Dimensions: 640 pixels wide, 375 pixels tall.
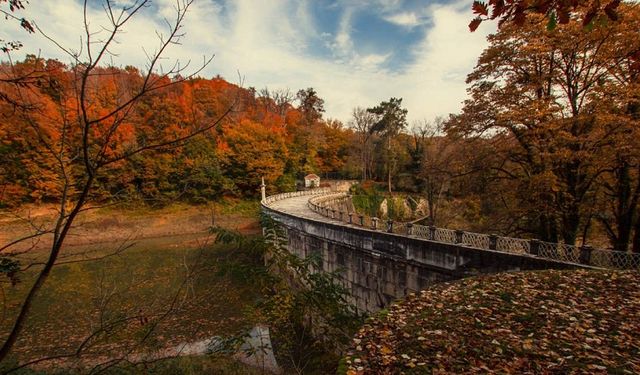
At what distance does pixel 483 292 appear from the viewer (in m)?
5.23

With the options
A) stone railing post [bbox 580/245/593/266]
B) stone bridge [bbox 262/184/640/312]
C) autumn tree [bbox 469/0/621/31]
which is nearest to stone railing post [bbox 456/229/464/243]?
stone bridge [bbox 262/184/640/312]

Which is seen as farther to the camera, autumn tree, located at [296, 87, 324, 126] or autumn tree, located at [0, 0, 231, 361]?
autumn tree, located at [296, 87, 324, 126]

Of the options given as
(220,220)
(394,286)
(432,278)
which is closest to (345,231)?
(394,286)

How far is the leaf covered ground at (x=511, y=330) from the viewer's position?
3.18 m

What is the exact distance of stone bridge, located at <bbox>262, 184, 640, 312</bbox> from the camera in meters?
7.14

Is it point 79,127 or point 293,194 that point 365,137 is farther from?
point 79,127

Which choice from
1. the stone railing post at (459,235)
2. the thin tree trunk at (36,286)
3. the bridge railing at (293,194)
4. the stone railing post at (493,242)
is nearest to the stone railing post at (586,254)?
the stone railing post at (493,242)

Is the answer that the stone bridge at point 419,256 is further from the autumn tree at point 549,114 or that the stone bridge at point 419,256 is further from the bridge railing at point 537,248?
the autumn tree at point 549,114

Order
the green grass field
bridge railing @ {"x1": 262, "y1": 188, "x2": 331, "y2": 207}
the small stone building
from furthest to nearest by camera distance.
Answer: the small stone building
bridge railing @ {"x1": 262, "y1": 188, "x2": 331, "y2": 207}
the green grass field

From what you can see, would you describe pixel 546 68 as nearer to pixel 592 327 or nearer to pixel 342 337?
pixel 592 327

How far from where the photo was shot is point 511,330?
3875 mm

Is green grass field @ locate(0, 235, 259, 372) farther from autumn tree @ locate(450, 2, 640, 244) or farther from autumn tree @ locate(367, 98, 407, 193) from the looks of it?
autumn tree @ locate(367, 98, 407, 193)

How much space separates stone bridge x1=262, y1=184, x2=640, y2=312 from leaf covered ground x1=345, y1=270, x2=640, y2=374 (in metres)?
1.55

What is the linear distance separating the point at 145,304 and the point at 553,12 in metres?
16.9
